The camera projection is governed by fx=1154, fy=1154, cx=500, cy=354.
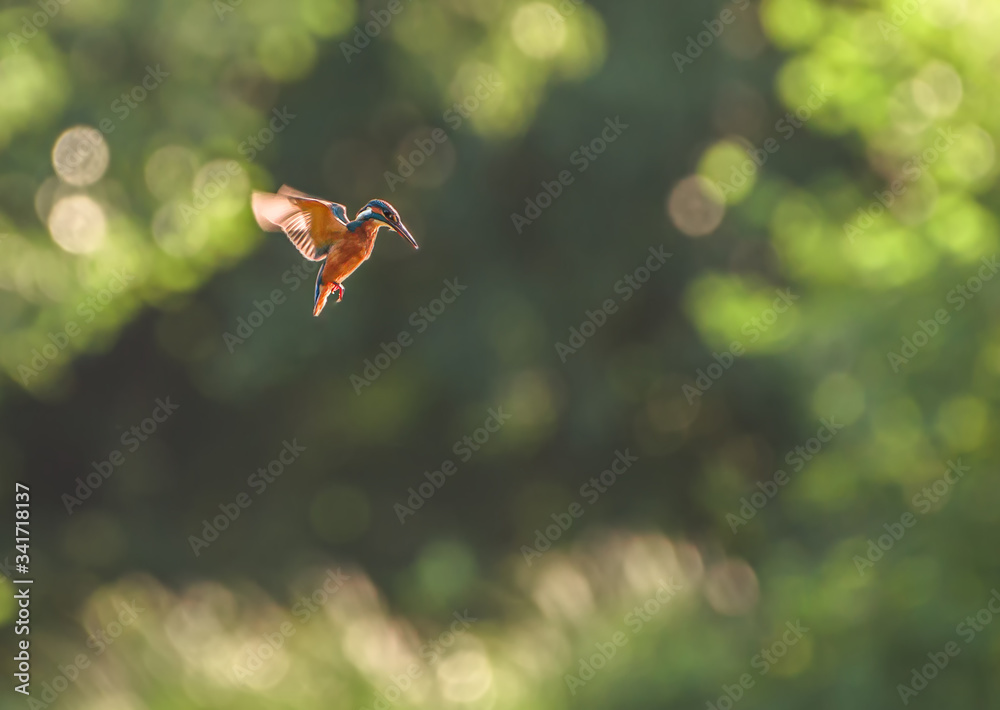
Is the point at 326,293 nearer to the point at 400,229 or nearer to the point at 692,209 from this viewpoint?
the point at 400,229

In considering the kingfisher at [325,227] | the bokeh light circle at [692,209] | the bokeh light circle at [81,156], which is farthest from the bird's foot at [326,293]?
the bokeh light circle at [692,209]

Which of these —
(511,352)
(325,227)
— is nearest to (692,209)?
(511,352)

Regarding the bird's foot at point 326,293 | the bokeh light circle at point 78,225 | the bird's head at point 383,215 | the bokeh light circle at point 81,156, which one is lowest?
the bokeh light circle at point 78,225

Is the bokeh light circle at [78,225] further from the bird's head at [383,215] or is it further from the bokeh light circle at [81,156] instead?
the bird's head at [383,215]

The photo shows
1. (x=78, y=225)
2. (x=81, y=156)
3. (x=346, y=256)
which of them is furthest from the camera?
(x=81, y=156)

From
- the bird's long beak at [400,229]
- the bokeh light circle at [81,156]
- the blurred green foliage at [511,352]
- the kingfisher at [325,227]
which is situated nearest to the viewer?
the bird's long beak at [400,229]

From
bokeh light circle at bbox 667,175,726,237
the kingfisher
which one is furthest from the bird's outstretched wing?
bokeh light circle at bbox 667,175,726,237

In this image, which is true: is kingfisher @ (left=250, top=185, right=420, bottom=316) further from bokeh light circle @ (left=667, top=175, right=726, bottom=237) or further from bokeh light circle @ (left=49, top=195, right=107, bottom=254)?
bokeh light circle @ (left=667, top=175, right=726, bottom=237)

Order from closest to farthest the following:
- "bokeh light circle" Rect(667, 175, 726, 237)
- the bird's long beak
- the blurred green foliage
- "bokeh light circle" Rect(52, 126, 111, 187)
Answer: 1. the bird's long beak
2. the blurred green foliage
3. "bokeh light circle" Rect(52, 126, 111, 187)
4. "bokeh light circle" Rect(667, 175, 726, 237)

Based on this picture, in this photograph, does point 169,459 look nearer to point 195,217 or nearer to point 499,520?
point 499,520
